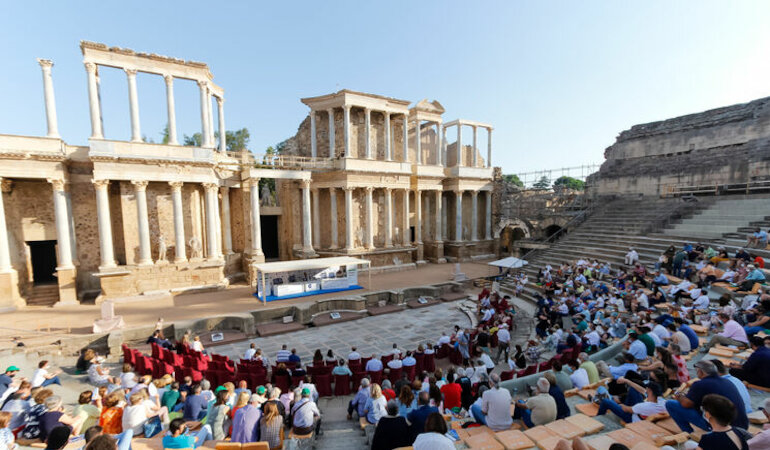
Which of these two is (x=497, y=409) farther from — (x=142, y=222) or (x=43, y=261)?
(x=43, y=261)

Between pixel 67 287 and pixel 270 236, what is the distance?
1278 centimetres

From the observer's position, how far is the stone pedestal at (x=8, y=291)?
16.4 metres

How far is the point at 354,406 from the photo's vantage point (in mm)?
7832

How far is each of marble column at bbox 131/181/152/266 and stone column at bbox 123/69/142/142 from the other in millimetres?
2640

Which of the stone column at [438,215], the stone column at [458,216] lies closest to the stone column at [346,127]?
the stone column at [438,215]

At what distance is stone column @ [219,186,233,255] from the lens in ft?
74.6

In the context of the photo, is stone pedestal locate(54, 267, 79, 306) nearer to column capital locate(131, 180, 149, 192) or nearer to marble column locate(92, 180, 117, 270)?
marble column locate(92, 180, 117, 270)

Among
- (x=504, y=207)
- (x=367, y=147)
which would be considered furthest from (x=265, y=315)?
(x=504, y=207)

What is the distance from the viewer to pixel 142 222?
61.3ft

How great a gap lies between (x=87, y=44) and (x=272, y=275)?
1510 centimetres

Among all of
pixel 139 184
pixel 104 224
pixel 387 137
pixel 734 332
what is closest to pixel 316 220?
pixel 387 137

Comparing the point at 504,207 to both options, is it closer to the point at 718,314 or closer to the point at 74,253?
the point at 718,314

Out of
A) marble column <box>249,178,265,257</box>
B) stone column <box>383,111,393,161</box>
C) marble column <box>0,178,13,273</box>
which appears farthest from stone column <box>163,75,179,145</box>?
stone column <box>383,111,393,161</box>

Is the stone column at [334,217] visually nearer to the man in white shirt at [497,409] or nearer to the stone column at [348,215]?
the stone column at [348,215]
